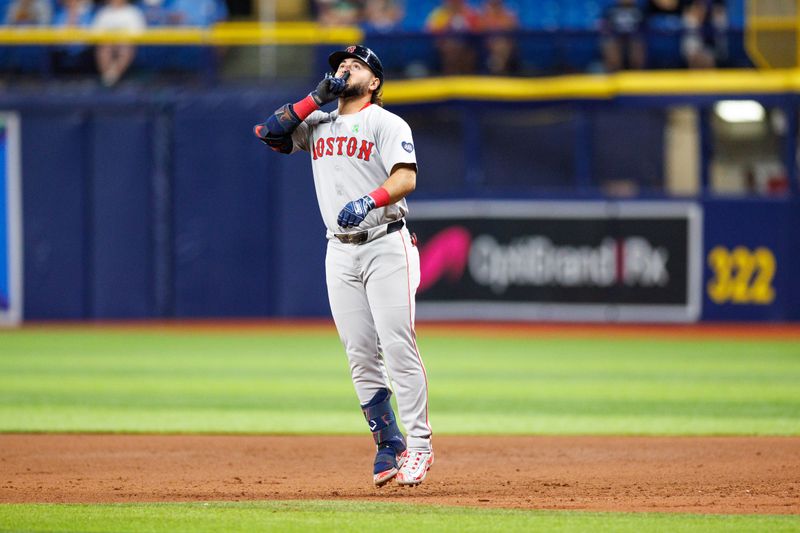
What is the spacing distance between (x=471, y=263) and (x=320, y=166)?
10776 mm

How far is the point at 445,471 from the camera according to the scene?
6.87 metres

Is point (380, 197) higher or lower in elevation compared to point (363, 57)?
lower

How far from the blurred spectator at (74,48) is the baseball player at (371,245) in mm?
12465

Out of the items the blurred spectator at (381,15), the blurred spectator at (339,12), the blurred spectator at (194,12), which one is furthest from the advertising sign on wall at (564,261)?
the blurred spectator at (194,12)

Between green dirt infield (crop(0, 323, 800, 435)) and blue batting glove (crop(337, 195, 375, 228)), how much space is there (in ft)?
10.8

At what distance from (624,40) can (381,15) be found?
144 inches

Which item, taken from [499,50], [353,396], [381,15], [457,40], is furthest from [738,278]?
[353,396]

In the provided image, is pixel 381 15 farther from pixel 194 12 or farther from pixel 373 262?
pixel 373 262

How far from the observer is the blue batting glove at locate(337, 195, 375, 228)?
5.60 m

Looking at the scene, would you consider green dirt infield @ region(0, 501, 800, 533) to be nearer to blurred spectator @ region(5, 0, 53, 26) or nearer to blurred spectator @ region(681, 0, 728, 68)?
blurred spectator @ region(681, 0, 728, 68)

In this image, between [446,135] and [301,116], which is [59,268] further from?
[301,116]

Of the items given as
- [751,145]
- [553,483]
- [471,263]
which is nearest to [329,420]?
[553,483]

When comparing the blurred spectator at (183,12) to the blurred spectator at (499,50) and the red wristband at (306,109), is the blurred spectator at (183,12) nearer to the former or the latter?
the blurred spectator at (499,50)

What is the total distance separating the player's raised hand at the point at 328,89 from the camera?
5.82 m
